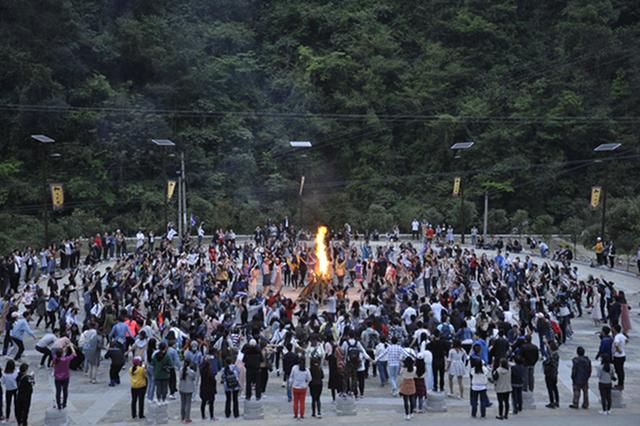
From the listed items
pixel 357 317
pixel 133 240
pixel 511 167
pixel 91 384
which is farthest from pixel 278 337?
pixel 511 167

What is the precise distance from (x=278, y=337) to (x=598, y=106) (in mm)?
48659

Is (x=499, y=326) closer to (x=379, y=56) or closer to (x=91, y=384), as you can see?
(x=91, y=384)

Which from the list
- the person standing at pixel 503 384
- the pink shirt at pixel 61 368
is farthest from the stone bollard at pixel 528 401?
the pink shirt at pixel 61 368

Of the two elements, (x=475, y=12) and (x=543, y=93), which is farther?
(x=475, y=12)

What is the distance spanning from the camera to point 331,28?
6744 centimetres

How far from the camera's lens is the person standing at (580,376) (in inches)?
614

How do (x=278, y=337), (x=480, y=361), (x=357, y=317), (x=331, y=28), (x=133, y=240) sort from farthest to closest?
(x=331, y=28) → (x=133, y=240) → (x=357, y=317) → (x=278, y=337) → (x=480, y=361)

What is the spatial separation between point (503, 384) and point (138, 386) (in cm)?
711

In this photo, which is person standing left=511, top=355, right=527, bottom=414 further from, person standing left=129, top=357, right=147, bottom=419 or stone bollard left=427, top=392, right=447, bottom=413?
person standing left=129, top=357, right=147, bottom=419

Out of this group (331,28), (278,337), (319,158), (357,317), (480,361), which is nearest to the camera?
(480,361)

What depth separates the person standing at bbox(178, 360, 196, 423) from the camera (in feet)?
48.9

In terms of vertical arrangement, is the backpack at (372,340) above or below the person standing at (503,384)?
above

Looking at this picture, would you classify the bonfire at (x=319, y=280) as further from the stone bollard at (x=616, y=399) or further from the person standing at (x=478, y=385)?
the stone bollard at (x=616, y=399)

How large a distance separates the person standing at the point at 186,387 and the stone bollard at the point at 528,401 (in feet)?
22.3
